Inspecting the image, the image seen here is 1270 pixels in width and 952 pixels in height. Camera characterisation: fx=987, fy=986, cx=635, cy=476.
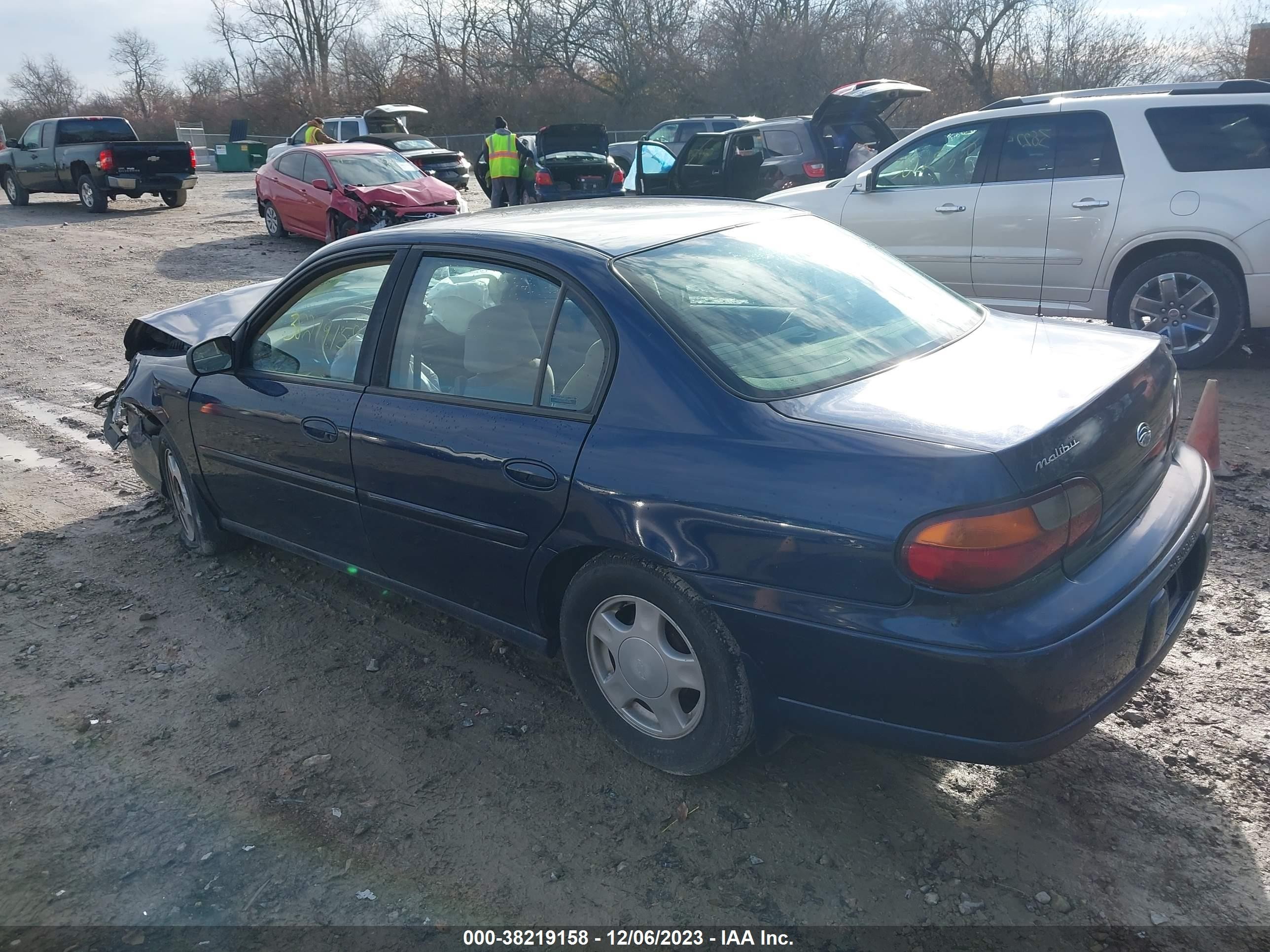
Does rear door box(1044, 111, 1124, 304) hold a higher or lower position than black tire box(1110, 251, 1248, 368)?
higher

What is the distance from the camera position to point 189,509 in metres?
4.71

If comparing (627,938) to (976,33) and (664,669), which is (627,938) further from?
(976,33)

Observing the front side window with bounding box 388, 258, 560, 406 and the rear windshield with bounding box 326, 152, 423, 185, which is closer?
the front side window with bounding box 388, 258, 560, 406

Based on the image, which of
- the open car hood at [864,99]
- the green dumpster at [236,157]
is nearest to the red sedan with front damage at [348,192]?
the open car hood at [864,99]

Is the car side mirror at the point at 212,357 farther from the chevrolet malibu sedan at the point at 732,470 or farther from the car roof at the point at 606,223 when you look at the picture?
the car roof at the point at 606,223

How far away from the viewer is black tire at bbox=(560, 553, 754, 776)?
269cm

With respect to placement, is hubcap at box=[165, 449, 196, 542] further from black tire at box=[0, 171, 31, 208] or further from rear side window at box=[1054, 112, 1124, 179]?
black tire at box=[0, 171, 31, 208]

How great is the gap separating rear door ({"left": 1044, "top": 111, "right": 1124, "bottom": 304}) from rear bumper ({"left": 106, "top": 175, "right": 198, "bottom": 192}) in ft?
61.9

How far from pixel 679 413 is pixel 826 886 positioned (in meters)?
1.31

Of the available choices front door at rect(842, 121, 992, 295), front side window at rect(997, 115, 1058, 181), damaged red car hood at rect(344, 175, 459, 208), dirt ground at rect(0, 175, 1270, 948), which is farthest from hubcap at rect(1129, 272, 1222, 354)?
damaged red car hood at rect(344, 175, 459, 208)

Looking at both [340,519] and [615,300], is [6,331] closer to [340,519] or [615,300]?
[340,519]

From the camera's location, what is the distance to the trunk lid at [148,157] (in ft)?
65.5

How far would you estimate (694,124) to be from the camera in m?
21.5

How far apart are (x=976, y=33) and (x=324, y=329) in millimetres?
38510
